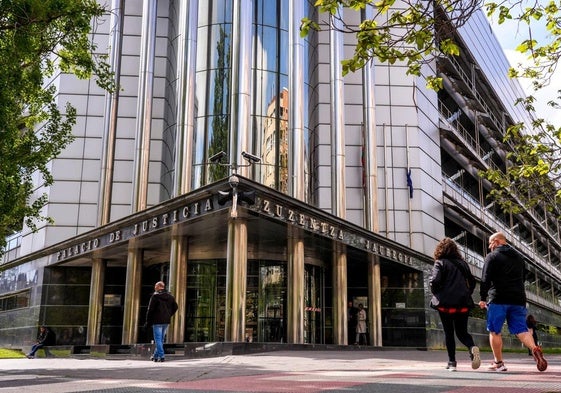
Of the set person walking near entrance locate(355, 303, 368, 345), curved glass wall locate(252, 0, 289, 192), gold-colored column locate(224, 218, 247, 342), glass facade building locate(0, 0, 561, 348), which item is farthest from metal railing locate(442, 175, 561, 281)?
gold-colored column locate(224, 218, 247, 342)

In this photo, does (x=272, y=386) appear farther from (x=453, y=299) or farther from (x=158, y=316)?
(x=158, y=316)

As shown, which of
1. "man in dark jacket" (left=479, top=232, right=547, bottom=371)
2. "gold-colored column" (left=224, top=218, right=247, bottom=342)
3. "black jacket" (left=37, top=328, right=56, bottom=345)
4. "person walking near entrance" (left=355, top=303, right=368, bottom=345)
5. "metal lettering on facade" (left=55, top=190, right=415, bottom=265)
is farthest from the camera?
"person walking near entrance" (left=355, top=303, right=368, bottom=345)

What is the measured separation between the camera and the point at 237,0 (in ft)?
Answer: 76.7

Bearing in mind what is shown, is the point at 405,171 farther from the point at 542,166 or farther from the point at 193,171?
the point at 542,166

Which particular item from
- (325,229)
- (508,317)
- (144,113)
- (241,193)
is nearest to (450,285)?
(508,317)

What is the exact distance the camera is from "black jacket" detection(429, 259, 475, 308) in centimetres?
847

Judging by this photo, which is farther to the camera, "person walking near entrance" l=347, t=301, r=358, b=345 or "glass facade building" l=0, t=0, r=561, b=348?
"person walking near entrance" l=347, t=301, r=358, b=345

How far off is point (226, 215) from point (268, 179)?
437 cm

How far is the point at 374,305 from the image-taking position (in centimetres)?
2562

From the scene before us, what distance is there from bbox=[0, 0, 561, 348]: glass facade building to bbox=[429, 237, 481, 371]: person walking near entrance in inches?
372

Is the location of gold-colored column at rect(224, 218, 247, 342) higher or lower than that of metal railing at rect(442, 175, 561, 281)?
lower

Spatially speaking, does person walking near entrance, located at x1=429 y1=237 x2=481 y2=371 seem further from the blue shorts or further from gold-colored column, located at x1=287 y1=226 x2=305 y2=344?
gold-colored column, located at x1=287 y1=226 x2=305 y2=344

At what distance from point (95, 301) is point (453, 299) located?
2043 cm

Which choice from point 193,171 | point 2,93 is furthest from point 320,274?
point 2,93
